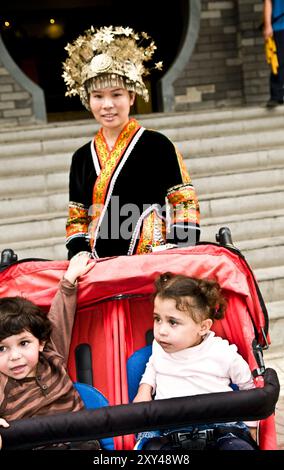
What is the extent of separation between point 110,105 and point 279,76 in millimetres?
4371

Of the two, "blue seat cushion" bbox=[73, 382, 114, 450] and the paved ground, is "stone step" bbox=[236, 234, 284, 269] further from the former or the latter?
"blue seat cushion" bbox=[73, 382, 114, 450]

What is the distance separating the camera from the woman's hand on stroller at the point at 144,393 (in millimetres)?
2127

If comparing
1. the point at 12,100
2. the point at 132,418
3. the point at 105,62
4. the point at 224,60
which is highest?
the point at 224,60

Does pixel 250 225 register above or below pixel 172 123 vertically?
below

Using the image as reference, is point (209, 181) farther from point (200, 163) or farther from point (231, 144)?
point (231, 144)

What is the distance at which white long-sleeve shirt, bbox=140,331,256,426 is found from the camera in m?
2.05

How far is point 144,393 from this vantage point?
7.02 ft

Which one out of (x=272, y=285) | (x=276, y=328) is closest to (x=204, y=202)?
(x=272, y=285)

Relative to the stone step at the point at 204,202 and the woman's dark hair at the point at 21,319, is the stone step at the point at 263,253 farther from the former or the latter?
the woman's dark hair at the point at 21,319

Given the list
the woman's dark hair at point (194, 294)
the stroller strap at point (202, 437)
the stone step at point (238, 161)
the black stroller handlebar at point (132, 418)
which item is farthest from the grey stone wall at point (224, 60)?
the black stroller handlebar at point (132, 418)

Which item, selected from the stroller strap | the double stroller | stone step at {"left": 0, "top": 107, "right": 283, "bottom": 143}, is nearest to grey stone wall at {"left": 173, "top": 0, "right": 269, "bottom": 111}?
stone step at {"left": 0, "top": 107, "right": 283, "bottom": 143}

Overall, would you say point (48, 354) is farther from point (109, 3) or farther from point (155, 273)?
point (109, 3)

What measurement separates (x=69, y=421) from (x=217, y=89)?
256 inches
